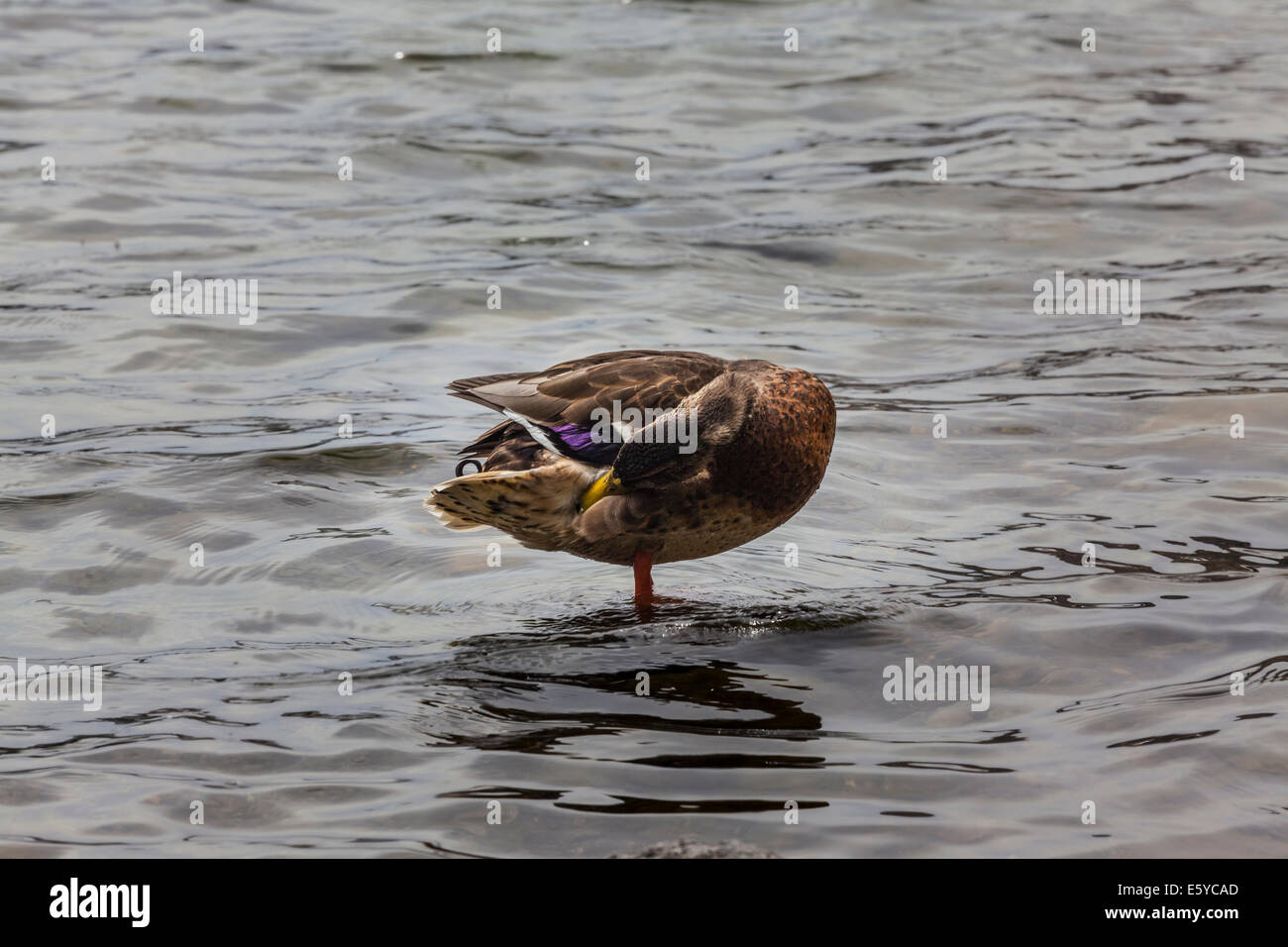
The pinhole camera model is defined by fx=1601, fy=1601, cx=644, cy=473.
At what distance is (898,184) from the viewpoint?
14.2 m

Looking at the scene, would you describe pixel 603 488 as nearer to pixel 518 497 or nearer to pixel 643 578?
pixel 518 497

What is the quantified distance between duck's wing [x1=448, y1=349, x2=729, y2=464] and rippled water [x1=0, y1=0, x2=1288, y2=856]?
2.68 ft

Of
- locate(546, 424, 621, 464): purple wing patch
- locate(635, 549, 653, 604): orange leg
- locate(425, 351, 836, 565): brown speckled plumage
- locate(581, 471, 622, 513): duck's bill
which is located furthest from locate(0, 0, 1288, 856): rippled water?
locate(546, 424, 621, 464): purple wing patch

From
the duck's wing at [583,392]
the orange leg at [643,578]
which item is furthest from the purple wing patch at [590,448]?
the orange leg at [643,578]

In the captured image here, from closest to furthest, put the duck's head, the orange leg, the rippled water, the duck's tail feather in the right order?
the rippled water, the duck's head, the duck's tail feather, the orange leg

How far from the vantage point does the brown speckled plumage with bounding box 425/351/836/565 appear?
6.40 metres

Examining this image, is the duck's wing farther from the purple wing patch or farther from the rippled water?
the rippled water

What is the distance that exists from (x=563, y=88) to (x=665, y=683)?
12014 mm

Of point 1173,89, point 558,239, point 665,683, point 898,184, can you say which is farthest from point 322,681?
point 1173,89

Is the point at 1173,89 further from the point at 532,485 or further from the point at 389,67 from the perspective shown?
the point at 532,485

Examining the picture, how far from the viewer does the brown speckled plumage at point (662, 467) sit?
640cm

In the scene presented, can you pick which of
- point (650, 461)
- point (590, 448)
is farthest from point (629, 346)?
point (650, 461)

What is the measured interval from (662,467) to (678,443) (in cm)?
11
